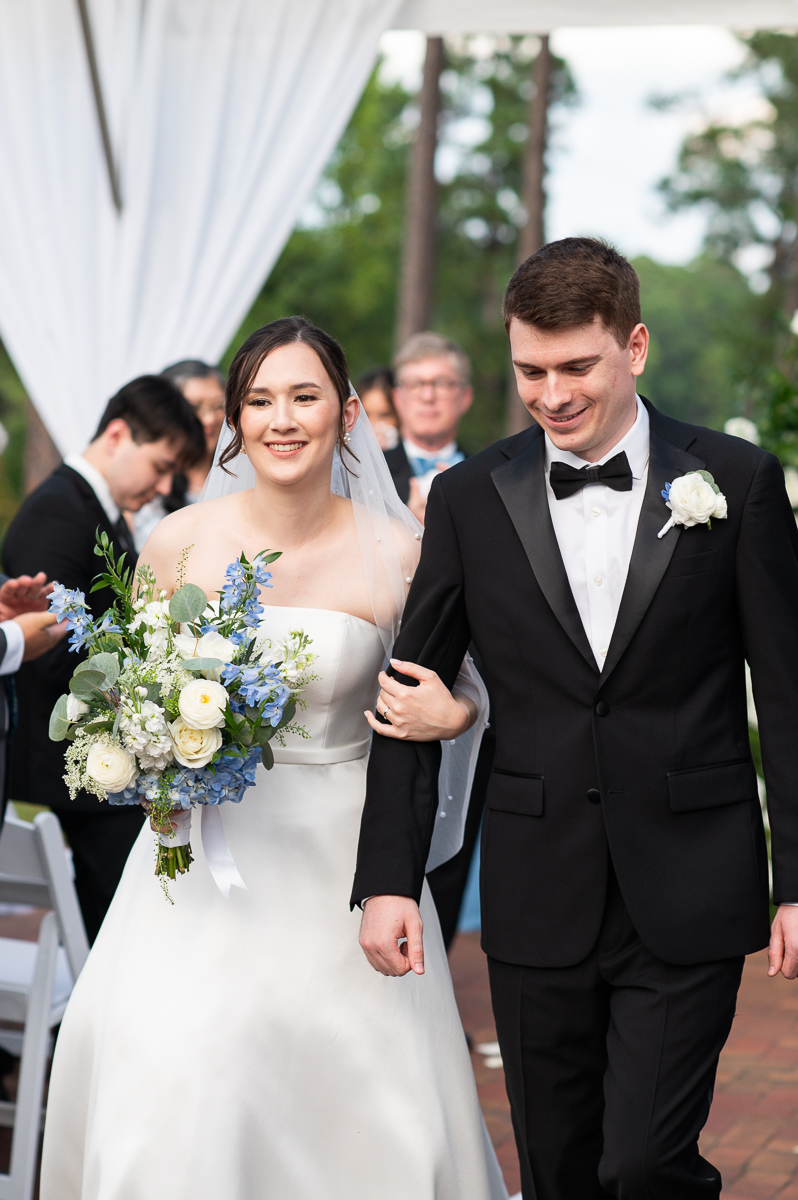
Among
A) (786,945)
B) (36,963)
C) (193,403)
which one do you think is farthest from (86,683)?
(193,403)

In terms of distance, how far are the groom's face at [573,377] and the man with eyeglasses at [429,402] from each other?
3464 millimetres

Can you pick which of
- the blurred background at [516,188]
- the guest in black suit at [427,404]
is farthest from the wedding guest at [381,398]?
the blurred background at [516,188]

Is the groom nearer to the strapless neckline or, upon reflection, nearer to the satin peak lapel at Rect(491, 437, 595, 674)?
the satin peak lapel at Rect(491, 437, 595, 674)

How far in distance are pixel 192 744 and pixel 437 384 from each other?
12.6 feet

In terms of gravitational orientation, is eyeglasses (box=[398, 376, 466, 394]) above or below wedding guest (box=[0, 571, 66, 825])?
above

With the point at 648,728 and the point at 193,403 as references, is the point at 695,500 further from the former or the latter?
the point at 193,403

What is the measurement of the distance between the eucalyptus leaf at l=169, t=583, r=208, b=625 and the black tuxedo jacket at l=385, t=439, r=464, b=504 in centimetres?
306

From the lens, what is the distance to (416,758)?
304 centimetres

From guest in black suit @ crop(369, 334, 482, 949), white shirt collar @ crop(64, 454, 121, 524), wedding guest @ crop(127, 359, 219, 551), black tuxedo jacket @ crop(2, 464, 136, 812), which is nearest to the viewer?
black tuxedo jacket @ crop(2, 464, 136, 812)

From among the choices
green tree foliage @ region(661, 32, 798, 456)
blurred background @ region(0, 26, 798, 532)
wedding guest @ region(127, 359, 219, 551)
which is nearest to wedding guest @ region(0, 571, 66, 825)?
wedding guest @ region(127, 359, 219, 551)

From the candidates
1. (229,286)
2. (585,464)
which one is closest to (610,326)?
(585,464)

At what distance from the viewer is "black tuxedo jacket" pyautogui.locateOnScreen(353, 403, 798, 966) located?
2.76 metres

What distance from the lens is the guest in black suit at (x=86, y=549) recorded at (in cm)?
443

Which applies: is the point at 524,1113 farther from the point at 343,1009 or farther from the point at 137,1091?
the point at 137,1091
